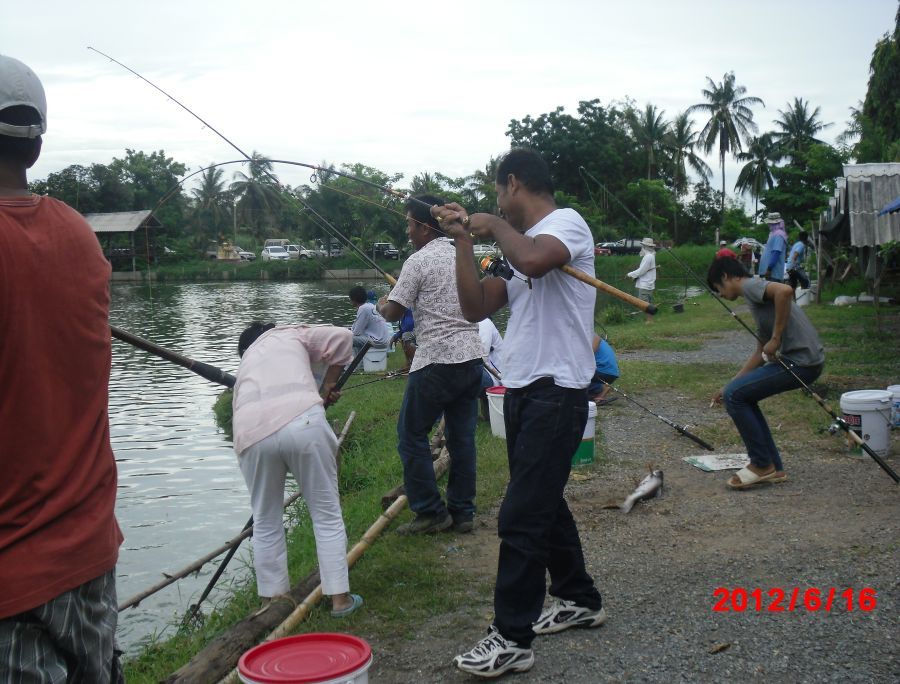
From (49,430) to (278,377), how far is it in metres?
2.51

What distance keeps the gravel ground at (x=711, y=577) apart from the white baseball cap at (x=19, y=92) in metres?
2.81

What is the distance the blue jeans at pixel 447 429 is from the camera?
5.52 meters

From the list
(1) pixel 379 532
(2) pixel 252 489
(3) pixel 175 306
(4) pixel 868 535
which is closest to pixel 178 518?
(1) pixel 379 532

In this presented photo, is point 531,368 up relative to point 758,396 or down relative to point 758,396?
up

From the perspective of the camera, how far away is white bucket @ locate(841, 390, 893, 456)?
693 centimetres

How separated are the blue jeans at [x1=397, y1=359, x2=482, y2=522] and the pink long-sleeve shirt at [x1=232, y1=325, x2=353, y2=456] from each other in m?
0.92

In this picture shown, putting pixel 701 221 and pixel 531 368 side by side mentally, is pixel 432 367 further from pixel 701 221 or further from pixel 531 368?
pixel 701 221

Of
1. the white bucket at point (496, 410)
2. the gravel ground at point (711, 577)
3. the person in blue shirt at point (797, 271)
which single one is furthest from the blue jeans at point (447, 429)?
the person in blue shirt at point (797, 271)

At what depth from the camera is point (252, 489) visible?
14.8 feet

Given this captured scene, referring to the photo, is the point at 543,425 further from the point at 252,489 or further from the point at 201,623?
the point at 201,623

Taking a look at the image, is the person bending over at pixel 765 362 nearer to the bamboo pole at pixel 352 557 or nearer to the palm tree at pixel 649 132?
the bamboo pole at pixel 352 557

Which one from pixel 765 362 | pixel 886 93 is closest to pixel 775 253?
pixel 765 362

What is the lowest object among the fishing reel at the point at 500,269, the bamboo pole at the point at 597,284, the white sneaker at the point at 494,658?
the white sneaker at the point at 494,658

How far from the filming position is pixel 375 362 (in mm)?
16031
